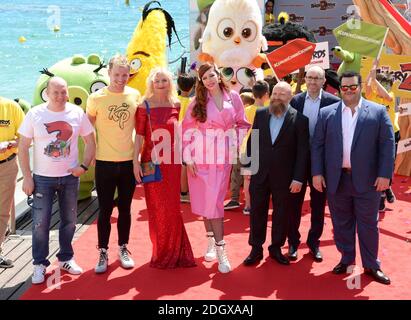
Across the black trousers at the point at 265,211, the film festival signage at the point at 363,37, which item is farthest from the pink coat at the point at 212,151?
the film festival signage at the point at 363,37

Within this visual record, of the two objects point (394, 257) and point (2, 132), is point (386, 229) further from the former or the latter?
point (2, 132)

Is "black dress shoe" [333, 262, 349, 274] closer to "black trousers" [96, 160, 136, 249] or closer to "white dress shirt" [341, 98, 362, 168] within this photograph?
"white dress shirt" [341, 98, 362, 168]

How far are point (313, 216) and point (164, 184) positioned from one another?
1.14m

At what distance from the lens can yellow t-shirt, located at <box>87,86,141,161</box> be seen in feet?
12.6

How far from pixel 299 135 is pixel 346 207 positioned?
1.89ft

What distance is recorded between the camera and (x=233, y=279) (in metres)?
3.93

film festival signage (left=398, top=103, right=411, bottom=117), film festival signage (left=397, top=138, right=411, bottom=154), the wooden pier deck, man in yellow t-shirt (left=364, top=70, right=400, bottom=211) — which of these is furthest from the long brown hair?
film festival signage (left=398, top=103, right=411, bottom=117)

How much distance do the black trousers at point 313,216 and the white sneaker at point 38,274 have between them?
1757mm

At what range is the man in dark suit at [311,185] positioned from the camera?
413 cm

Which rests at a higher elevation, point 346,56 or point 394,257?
point 346,56

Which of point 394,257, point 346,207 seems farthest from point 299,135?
point 394,257

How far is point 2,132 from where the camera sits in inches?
154

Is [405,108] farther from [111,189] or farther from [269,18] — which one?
[269,18]

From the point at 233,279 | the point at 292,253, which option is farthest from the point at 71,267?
the point at 292,253
